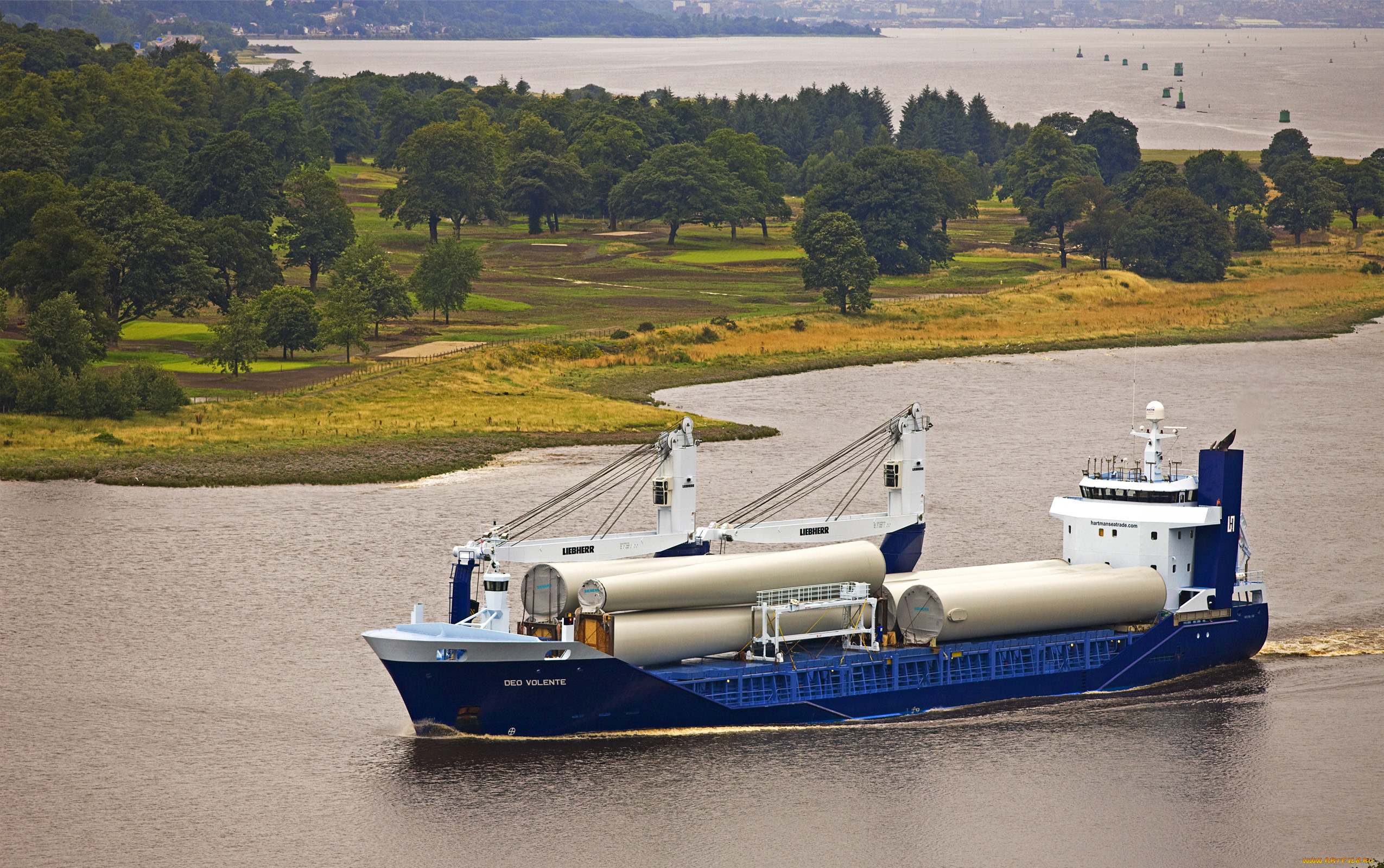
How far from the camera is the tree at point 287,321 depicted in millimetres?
106938

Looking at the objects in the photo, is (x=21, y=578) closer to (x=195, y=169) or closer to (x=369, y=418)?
(x=369, y=418)

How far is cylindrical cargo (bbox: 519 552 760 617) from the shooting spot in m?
42.0

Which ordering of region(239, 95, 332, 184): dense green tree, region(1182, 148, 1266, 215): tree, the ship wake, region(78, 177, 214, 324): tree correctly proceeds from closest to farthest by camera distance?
the ship wake
region(78, 177, 214, 324): tree
region(1182, 148, 1266, 215): tree
region(239, 95, 332, 184): dense green tree

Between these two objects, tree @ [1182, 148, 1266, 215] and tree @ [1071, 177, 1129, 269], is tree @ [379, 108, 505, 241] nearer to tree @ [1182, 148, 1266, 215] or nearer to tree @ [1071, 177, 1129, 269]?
tree @ [1071, 177, 1129, 269]

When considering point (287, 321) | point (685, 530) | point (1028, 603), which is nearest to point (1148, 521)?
point (1028, 603)

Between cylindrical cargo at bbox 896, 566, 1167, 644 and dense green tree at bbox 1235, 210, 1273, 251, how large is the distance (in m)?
129

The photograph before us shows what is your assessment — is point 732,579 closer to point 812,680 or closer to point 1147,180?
point 812,680

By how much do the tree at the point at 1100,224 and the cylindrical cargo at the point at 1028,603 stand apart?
11605 cm

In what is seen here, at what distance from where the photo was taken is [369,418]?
285ft

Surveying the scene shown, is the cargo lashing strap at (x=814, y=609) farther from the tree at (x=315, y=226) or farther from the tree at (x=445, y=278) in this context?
the tree at (x=315, y=226)

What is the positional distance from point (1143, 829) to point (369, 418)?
189ft

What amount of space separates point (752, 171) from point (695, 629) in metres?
144

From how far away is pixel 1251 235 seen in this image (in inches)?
6609

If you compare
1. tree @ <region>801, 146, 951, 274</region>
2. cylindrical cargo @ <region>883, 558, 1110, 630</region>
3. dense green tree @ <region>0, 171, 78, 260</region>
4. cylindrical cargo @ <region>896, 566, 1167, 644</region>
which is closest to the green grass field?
dense green tree @ <region>0, 171, 78, 260</region>
